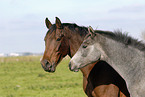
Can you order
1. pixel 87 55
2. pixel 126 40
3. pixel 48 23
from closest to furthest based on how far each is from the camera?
pixel 87 55
pixel 126 40
pixel 48 23

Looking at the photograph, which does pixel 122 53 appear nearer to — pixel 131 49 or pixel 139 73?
pixel 131 49

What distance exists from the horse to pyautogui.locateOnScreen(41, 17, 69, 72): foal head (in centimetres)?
84

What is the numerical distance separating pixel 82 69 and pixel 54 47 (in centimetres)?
95

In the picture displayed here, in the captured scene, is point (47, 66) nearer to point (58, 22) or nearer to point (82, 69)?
point (82, 69)

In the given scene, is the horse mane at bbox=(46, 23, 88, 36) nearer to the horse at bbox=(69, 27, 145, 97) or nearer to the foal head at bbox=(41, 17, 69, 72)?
the foal head at bbox=(41, 17, 69, 72)

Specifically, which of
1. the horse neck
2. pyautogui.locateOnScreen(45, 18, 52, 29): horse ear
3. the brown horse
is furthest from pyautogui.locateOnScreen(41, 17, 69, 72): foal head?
the horse neck

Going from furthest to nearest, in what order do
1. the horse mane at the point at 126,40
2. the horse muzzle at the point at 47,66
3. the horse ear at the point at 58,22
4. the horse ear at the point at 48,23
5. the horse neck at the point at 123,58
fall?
the horse ear at the point at 48,23 < the horse ear at the point at 58,22 < the horse muzzle at the point at 47,66 < the horse mane at the point at 126,40 < the horse neck at the point at 123,58

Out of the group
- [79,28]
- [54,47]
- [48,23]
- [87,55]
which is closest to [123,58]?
[87,55]

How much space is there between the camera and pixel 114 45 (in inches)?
227

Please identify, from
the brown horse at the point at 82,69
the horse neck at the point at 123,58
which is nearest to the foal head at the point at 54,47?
the brown horse at the point at 82,69

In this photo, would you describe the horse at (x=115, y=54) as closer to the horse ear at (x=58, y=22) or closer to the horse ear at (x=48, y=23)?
the horse ear at (x=58, y=22)

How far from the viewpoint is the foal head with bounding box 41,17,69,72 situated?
631 centimetres

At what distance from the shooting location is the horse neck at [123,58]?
5.64 meters

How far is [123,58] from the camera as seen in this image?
5.70 metres
